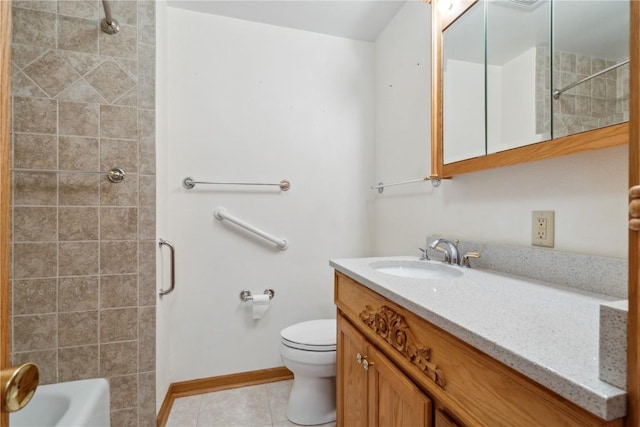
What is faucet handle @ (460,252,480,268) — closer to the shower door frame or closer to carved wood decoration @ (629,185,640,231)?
carved wood decoration @ (629,185,640,231)

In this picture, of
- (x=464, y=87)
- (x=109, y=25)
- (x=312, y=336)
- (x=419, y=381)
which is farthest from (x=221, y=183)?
(x=419, y=381)

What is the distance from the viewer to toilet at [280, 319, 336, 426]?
140 centimetres

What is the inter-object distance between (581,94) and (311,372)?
1487 mm

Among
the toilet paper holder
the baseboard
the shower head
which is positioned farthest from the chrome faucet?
the shower head

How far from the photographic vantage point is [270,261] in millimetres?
1892

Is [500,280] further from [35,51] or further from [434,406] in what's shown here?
[35,51]

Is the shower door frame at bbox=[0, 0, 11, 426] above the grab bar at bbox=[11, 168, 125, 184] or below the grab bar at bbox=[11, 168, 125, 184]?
below

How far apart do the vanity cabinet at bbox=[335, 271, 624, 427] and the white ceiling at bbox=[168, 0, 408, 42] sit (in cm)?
161

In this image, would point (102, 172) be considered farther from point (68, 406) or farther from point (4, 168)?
point (4, 168)

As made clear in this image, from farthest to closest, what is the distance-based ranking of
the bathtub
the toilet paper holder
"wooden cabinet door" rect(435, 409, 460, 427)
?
the toilet paper holder
the bathtub
"wooden cabinet door" rect(435, 409, 460, 427)

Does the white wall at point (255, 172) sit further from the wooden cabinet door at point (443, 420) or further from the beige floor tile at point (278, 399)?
the wooden cabinet door at point (443, 420)

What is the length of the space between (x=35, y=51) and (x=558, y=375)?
203 centimetres

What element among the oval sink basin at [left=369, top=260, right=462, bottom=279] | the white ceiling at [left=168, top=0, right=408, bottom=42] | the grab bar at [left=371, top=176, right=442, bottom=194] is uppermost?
the white ceiling at [left=168, top=0, right=408, bottom=42]

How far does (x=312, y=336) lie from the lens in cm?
151
